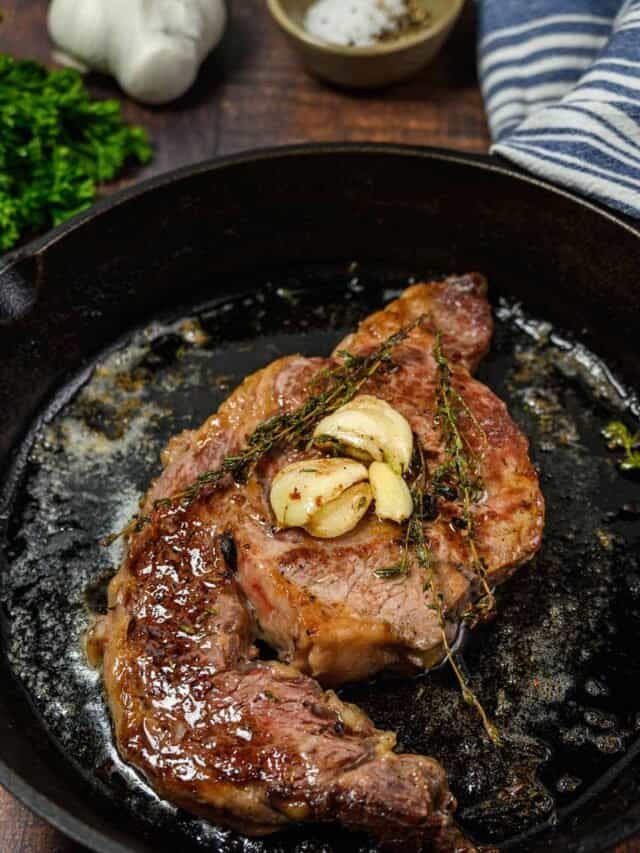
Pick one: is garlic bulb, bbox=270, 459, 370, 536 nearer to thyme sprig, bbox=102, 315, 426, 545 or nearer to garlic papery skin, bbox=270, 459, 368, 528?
garlic papery skin, bbox=270, 459, 368, 528

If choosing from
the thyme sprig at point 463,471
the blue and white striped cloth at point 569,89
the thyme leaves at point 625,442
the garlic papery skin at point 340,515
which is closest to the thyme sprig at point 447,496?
the thyme sprig at point 463,471

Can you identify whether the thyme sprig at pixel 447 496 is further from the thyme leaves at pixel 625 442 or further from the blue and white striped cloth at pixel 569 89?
the blue and white striped cloth at pixel 569 89

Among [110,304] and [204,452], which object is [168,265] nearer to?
[110,304]

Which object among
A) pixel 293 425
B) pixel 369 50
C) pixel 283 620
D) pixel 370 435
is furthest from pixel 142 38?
pixel 283 620

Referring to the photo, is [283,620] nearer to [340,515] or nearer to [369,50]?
[340,515]

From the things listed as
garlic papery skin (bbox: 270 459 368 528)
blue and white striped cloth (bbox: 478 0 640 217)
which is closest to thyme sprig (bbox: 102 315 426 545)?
garlic papery skin (bbox: 270 459 368 528)
